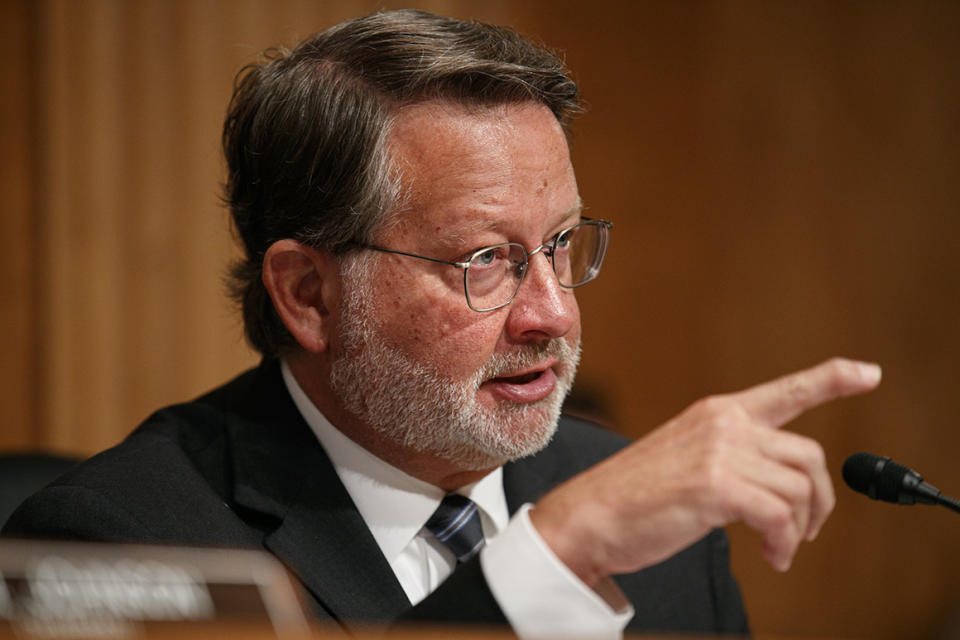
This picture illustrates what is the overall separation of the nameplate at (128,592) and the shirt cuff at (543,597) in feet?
1.13

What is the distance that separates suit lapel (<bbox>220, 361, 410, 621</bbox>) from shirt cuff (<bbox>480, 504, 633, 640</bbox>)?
1.24 ft

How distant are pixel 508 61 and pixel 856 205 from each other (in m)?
A: 2.95

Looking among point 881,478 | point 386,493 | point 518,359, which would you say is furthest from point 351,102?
point 881,478

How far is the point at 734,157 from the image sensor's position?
169 inches

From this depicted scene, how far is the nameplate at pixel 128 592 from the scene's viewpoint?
867 millimetres

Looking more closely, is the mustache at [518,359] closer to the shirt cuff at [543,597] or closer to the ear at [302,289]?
the ear at [302,289]

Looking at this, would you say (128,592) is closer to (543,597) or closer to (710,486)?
(543,597)

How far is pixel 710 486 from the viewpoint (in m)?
1.11

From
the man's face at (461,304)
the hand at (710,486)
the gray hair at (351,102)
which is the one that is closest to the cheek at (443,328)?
the man's face at (461,304)

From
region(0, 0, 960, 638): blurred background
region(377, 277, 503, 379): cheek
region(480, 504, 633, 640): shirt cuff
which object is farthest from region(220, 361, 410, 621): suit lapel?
region(0, 0, 960, 638): blurred background

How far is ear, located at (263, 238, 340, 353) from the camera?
5.53 feet

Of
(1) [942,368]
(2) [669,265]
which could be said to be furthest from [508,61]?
(1) [942,368]

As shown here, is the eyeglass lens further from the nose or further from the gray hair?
the gray hair

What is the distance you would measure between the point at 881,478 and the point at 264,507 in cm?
90
